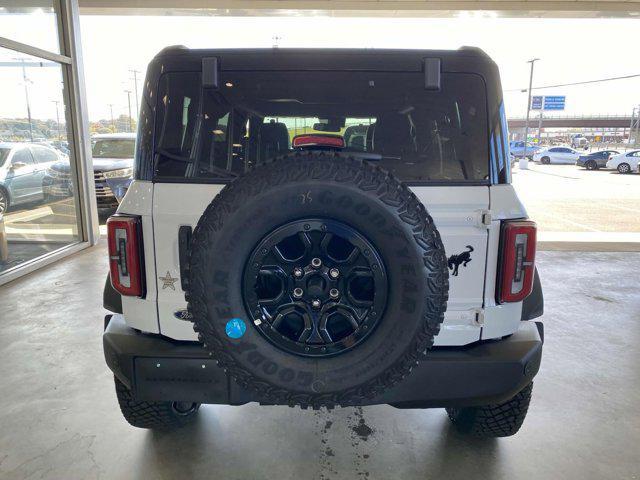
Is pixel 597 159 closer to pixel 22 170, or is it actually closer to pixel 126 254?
pixel 22 170

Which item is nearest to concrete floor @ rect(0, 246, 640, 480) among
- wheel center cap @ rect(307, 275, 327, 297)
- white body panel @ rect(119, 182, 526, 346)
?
white body panel @ rect(119, 182, 526, 346)

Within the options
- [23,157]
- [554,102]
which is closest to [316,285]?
[23,157]

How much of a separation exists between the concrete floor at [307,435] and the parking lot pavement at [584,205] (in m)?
6.14

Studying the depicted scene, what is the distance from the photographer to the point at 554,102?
47156mm

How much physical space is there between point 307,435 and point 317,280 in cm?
120

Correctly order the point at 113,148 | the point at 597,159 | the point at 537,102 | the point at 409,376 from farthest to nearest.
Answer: the point at 537,102 < the point at 597,159 < the point at 113,148 < the point at 409,376

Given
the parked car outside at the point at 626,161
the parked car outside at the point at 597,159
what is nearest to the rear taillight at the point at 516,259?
the parked car outside at the point at 626,161

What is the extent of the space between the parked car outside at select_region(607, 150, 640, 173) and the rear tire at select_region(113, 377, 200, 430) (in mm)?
25497

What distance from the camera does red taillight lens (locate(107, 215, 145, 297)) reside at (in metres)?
1.78

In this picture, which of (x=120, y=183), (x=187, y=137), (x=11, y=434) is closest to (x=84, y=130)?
(x=120, y=183)

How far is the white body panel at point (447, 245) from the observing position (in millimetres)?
1760

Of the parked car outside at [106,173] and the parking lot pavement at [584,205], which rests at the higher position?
the parked car outside at [106,173]

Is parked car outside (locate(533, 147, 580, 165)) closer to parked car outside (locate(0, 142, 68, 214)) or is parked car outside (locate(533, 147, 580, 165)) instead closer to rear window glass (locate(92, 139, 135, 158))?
rear window glass (locate(92, 139, 135, 158))

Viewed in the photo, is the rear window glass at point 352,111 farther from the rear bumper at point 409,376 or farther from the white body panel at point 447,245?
the rear bumper at point 409,376
